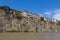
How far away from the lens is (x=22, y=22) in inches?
6531

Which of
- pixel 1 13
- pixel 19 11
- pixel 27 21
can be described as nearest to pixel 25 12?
pixel 19 11

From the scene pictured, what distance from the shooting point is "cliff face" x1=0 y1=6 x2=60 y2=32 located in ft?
506

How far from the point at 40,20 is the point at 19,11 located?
22.5 metres

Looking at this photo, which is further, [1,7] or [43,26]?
[43,26]

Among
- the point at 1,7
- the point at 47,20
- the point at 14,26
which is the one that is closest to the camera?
the point at 14,26

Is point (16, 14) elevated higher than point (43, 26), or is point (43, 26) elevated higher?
point (16, 14)

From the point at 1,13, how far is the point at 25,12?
36.4 m

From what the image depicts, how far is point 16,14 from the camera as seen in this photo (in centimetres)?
17138

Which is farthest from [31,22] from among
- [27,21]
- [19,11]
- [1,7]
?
[1,7]

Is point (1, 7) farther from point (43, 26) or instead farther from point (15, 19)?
point (43, 26)

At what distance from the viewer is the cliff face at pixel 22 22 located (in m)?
154

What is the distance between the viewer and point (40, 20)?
185 meters

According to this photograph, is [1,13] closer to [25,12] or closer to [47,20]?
[25,12]

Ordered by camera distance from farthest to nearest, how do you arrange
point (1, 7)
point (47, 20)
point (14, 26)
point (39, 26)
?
1. point (47, 20)
2. point (39, 26)
3. point (1, 7)
4. point (14, 26)
